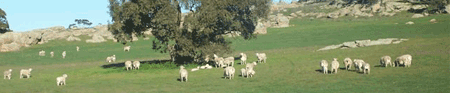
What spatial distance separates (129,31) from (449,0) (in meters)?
95.6

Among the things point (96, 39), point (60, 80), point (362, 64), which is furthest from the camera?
point (96, 39)

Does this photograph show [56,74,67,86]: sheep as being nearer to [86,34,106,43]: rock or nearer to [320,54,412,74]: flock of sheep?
[320,54,412,74]: flock of sheep

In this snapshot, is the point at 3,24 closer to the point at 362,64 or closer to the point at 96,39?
the point at 96,39

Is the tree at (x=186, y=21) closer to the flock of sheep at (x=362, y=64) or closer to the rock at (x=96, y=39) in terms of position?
the flock of sheep at (x=362, y=64)

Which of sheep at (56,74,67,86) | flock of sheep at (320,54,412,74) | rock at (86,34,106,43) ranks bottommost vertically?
sheep at (56,74,67,86)

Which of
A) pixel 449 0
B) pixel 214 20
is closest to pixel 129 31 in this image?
pixel 214 20

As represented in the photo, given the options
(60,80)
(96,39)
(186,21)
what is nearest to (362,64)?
(186,21)

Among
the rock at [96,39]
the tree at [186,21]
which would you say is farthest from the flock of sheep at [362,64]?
the rock at [96,39]

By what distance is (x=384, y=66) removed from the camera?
114 feet

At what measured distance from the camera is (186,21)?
154ft

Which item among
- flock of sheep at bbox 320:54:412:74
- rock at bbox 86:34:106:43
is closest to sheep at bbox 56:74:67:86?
flock of sheep at bbox 320:54:412:74

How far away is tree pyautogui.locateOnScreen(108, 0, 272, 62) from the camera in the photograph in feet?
152

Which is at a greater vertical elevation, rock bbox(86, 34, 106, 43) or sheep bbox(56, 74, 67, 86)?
rock bbox(86, 34, 106, 43)

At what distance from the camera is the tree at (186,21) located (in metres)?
46.2
